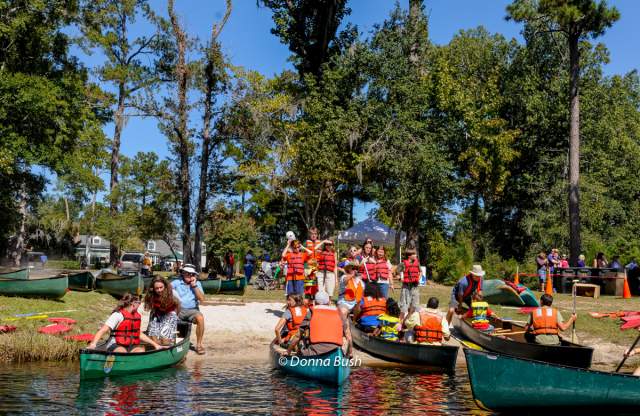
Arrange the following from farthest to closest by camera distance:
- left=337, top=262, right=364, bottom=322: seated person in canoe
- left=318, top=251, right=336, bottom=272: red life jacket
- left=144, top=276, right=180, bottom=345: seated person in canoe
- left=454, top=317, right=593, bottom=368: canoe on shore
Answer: left=318, top=251, right=336, bottom=272: red life jacket → left=337, top=262, right=364, bottom=322: seated person in canoe → left=144, top=276, right=180, bottom=345: seated person in canoe → left=454, top=317, right=593, bottom=368: canoe on shore

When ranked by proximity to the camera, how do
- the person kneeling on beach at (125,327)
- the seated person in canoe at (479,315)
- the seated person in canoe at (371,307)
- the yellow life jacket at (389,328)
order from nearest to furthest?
Result: the person kneeling on beach at (125,327)
the yellow life jacket at (389,328)
the seated person in canoe at (371,307)
the seated person in canoe at (479,315)

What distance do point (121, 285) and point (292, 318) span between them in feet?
38.2

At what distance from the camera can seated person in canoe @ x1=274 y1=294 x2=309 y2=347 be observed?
14.3 m

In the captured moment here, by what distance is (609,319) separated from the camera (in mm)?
19562

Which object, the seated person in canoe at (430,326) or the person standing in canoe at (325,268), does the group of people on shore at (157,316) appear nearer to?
the person standing in canoe at (325,268)

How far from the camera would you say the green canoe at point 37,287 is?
19.5m

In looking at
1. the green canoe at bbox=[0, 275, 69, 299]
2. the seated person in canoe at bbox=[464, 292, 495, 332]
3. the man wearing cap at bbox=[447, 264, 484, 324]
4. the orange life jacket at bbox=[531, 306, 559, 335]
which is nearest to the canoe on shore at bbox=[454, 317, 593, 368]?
the seated person in canoe at bbox=[464, 292, 495, 332]

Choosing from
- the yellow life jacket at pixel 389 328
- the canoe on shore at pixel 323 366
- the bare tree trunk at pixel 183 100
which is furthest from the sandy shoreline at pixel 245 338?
the bare tree trunk at pixel 183 100

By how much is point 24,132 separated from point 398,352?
892 inches

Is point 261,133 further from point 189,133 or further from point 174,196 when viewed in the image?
point 174,196

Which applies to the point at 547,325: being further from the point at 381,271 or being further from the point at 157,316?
the point at 157,316

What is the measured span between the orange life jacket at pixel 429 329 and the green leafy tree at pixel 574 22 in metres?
17.0

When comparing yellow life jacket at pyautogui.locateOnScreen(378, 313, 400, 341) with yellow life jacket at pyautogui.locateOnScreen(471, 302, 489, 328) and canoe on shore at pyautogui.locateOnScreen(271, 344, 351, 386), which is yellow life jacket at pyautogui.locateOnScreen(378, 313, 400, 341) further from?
canoe on shore at pyautogui.locateOnScreen(271, 344, 351, 386)

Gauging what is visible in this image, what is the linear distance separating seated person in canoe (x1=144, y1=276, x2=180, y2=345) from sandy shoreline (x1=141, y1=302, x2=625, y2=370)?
2.05 metres
